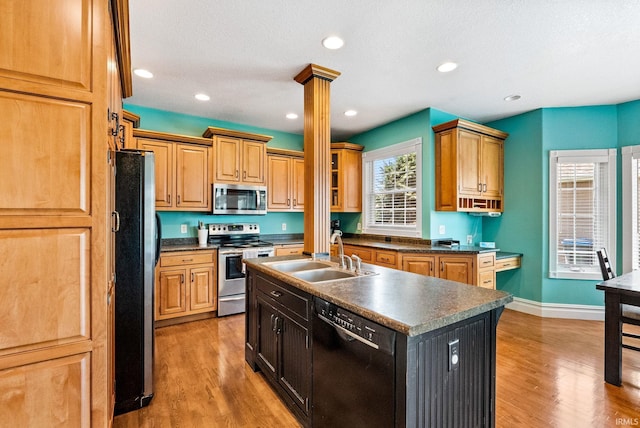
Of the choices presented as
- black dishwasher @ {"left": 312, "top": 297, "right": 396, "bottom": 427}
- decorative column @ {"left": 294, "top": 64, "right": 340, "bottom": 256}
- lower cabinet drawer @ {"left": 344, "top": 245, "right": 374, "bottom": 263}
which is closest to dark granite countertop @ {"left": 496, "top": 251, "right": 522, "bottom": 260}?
lower cabinet drawer @ {"left": 344, "top": 245, "right": 374, "bottom": 263}

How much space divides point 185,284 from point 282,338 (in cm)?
205

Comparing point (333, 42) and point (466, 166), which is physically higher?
point (333, 42)

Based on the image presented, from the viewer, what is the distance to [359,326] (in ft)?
4.41

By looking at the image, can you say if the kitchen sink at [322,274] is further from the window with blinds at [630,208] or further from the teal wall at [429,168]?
the window with blinds at [630,208]

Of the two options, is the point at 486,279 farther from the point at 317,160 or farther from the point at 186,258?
the point at 186,258

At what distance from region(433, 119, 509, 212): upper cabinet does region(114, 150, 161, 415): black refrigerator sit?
133 inches

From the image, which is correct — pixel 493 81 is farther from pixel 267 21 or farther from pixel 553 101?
pixel 267 21

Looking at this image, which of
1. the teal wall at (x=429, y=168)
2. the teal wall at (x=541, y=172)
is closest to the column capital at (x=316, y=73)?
the teal wall at (x=429, y=168)

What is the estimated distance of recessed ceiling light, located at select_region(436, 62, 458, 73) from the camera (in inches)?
109

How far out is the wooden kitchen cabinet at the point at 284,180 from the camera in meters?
4.62

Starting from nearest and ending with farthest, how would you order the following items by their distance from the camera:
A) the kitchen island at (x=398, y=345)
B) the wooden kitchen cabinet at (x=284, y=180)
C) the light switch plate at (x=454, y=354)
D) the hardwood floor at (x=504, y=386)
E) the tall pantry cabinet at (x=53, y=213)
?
the tall pantry cabinet at (x=53, y=213) < the kitchen island at (x=398, y=345) < the light switch plate at (x=454, y=354) < the hardwood floor at (x=504, y=386) < the wooden kitchen cabinet at (x=284, y=180)

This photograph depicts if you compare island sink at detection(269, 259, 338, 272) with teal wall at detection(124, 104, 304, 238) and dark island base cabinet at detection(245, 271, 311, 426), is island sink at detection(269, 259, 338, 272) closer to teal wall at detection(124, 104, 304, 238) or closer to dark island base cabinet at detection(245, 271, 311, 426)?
dark island base cabinet at detection(245, 271, 311, 426)

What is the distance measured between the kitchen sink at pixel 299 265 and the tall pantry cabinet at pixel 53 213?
1305mm

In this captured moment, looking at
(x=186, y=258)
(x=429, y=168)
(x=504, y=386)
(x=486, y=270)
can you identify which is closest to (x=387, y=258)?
(x=486, y=270)
